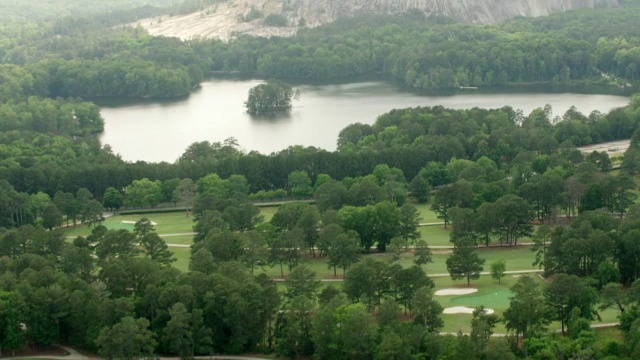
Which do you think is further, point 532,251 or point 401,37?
point 401,37

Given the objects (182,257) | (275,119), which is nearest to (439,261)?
(182,257)

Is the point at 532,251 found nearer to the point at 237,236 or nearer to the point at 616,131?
the point at 237,236

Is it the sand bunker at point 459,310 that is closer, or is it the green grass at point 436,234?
the sand bunker at point 459,310

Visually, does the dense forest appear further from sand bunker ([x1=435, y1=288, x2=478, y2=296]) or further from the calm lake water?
the calm lake water

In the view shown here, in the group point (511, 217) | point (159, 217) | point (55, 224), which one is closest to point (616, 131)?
point (511, 217)

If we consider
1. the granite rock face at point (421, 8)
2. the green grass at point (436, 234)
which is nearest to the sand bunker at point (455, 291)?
the green grass at point (436, 234)

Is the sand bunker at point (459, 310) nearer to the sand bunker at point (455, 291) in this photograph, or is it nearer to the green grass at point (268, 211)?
the sand bunker at point (455, 291)

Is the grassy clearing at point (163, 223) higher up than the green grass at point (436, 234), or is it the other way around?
the grassy clearing at point (163, 223)

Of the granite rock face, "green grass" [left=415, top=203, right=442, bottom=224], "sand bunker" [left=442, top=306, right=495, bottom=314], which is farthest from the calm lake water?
"sand bunker" [left=442, top=306, right=495, bottom=314]
